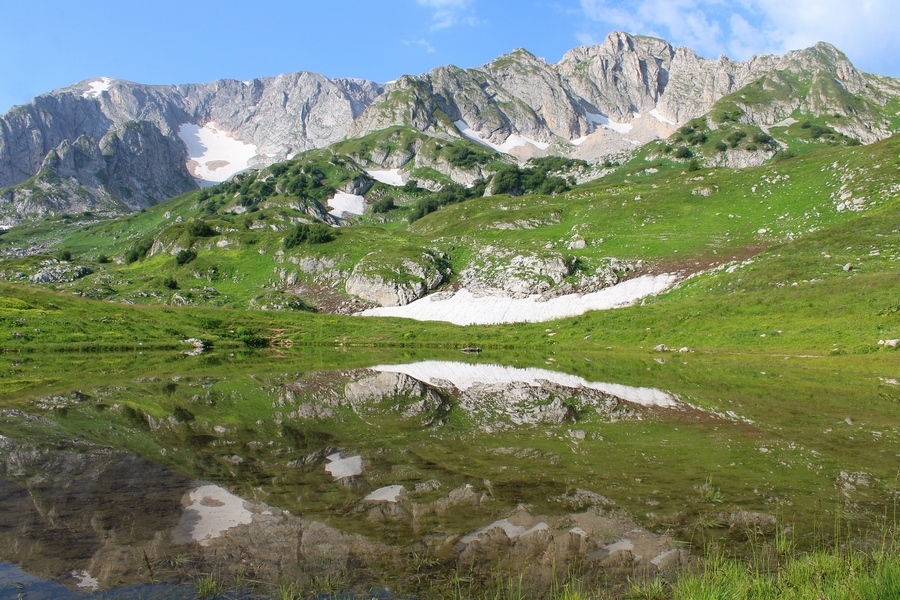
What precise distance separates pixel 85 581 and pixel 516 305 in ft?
221

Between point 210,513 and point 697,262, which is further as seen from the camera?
point 697,262

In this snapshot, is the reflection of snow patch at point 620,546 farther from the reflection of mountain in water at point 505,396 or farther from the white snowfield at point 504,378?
the white snowfield at point 504,378

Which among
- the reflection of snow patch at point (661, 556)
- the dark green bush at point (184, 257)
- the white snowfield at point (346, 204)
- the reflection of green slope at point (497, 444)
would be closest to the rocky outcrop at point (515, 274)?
the reflection of green slope at point (497, 444)

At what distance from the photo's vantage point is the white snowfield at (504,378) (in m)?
23.8

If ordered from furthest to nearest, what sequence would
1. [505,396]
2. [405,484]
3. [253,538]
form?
[505,396] → [405,484] → [253,538]

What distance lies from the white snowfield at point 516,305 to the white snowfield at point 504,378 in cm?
3048

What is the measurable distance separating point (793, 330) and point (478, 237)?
63.5 m

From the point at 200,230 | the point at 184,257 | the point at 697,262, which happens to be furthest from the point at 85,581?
the point at 200,230

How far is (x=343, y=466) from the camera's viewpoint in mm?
12867

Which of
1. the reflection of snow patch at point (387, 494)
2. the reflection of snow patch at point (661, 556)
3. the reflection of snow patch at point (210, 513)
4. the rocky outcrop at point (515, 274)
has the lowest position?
the reflection of snow patch at point (661, 556)

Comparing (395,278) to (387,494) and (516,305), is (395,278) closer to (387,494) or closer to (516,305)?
(516,305)

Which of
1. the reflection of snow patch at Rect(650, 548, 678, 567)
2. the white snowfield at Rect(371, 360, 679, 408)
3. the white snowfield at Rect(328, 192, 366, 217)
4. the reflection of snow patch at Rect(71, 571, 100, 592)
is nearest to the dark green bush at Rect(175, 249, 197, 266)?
the white snowfield at Rect(328, 192, 366, 217)

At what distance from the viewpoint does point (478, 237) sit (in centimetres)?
9781

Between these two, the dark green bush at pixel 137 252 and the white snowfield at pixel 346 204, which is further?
the white snowfield at pixel 346 204
